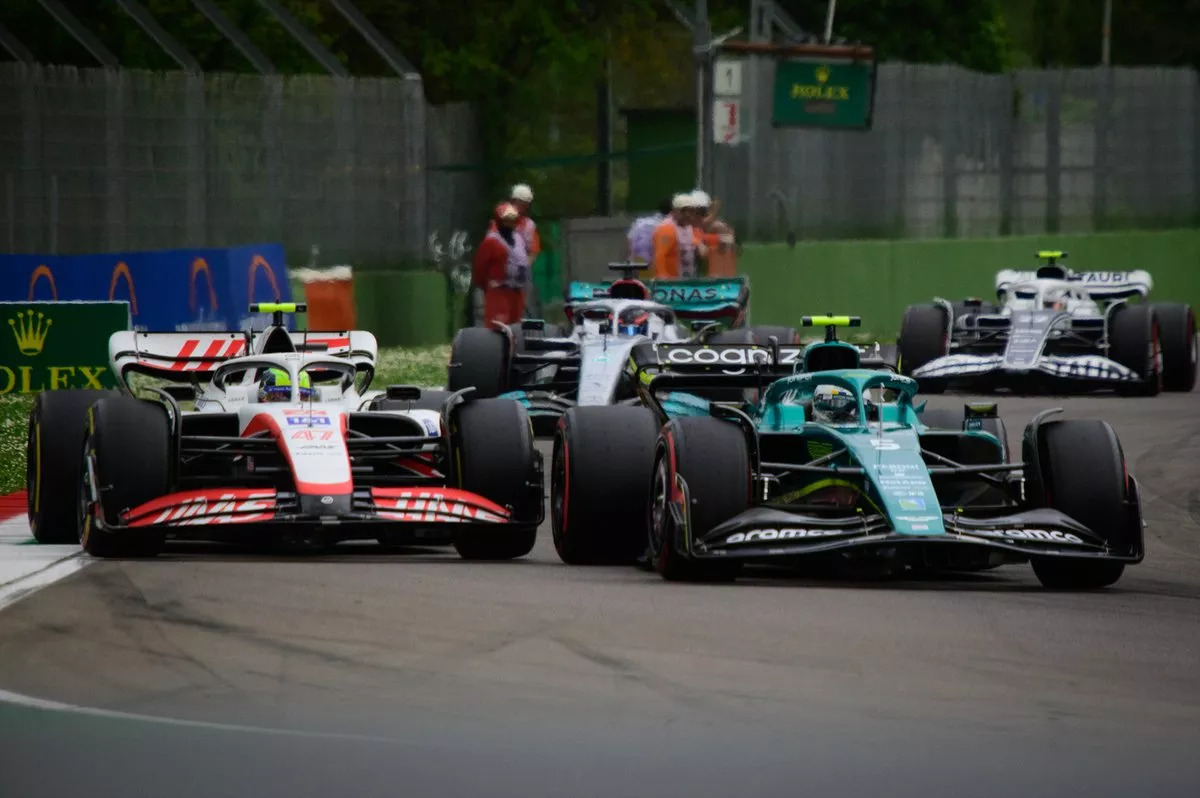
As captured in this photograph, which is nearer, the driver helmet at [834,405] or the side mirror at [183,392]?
the driver helmet at [834,405]

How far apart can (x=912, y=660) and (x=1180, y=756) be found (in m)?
1.78

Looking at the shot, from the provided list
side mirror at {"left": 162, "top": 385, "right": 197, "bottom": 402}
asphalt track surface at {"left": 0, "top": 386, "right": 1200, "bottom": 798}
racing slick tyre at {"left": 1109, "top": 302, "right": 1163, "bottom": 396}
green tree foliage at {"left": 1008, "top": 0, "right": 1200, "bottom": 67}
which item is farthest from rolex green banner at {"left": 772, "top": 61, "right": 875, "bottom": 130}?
green tree foliage at {"left": 1008, "top": 0, "right": 1200, "bottom": 67}

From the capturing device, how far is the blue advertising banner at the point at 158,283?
77.5ft

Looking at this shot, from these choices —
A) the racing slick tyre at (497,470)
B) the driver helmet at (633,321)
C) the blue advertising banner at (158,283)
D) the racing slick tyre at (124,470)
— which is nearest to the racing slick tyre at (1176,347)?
the driver helmet at (633,321)

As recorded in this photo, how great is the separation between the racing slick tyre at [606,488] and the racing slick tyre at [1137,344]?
13358 millimetres

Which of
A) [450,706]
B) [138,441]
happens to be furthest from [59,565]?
[450,706]

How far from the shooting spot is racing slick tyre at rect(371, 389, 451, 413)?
1466 cm

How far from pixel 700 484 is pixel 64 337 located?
36.2 feet

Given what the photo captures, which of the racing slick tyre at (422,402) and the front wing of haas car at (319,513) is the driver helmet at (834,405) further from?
the racing slick tyre at (422,402)

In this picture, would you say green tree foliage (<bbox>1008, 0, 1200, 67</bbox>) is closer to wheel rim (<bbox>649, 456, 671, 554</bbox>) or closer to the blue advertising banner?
the blue advertising banner

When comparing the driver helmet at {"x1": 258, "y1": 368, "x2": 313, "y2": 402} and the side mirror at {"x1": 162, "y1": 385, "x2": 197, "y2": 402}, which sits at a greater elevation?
the driver helmet at {"x1": 258, "y1": 368, "x2": 313, "y2": 402}

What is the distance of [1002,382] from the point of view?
996 inches

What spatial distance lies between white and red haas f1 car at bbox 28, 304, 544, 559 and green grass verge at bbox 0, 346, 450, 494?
3162 mm

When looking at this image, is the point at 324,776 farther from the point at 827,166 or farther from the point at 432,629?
the point at 827,166
